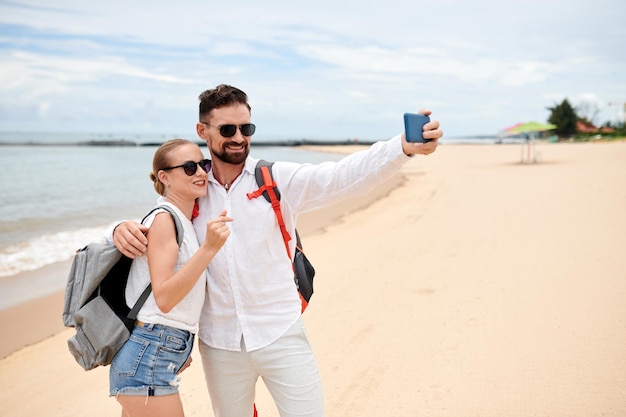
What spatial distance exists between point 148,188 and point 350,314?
1918 cm

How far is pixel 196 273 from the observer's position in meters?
2.43

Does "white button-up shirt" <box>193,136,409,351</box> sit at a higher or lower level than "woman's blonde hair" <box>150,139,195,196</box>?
lower

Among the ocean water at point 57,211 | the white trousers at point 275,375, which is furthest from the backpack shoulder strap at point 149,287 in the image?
the ocean water at point 57,211

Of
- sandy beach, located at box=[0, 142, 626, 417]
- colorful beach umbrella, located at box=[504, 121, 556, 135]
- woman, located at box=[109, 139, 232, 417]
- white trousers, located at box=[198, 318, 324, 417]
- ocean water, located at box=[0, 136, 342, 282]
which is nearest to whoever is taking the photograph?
woman, located at box=[109, 139, 232, 417]

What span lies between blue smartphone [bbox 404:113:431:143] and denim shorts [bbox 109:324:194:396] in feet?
4.65

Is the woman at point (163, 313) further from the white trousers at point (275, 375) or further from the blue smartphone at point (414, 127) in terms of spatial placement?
the blue smartphone at point (414, 127)

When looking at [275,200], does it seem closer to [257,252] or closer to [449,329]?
[257,252]

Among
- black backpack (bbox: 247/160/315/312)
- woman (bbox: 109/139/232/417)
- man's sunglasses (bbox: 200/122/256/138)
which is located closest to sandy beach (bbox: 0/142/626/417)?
black backpack (bbox: 247/160/315/312)

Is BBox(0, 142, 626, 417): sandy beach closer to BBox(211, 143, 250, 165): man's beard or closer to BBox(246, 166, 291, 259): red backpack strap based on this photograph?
BBox(246, 166, 291, 259): red backpack strap

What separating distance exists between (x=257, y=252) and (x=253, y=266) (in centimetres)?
7

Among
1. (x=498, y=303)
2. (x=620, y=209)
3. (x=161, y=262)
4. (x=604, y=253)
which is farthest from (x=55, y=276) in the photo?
(x=620, y=209)

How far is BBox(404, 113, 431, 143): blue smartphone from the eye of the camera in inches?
96.2

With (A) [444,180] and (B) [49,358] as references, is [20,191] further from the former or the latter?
(B) [49,358]

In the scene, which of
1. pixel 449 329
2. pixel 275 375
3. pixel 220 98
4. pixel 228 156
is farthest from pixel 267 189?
pixel 449 329
